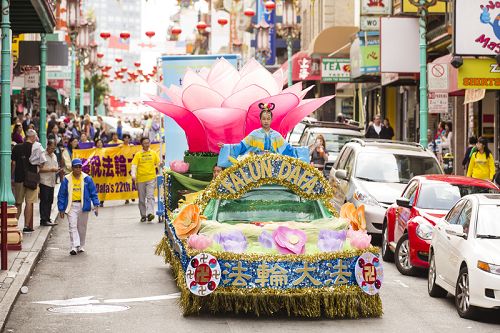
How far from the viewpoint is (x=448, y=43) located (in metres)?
32.8

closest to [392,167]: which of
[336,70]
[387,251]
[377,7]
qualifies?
[387,251]

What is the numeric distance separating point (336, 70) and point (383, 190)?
2638 cm

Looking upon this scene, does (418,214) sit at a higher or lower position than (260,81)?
lower

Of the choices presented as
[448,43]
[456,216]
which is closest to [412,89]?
[448,43]

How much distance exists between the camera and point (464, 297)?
468 inches

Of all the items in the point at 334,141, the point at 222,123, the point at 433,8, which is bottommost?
the point at 334,141

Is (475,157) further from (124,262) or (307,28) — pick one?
(307,28)

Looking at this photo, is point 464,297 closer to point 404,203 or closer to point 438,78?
point 404,203

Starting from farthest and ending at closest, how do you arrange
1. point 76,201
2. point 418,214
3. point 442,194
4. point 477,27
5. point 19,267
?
point 477,27, point 76,201, point 442,194, point 418,214, point 19,267

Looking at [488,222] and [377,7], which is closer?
[488,222]

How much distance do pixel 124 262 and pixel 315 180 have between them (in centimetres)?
533

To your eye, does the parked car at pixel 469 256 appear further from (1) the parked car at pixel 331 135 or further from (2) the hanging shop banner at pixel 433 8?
(2) the hanging shop banner at pixel 433 8

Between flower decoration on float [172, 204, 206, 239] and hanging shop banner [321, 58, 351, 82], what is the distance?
110ft

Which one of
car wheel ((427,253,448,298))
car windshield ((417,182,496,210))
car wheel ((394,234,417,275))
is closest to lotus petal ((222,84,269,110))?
car windshield ((417,182,496,210))
